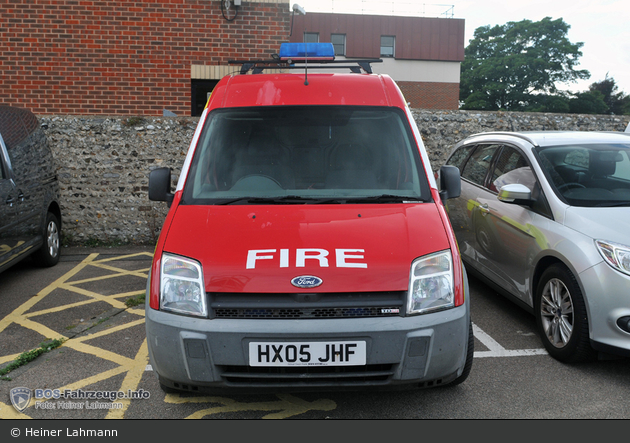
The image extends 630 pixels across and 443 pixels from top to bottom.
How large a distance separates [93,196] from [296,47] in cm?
428

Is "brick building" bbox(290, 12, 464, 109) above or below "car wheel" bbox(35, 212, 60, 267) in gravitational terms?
above

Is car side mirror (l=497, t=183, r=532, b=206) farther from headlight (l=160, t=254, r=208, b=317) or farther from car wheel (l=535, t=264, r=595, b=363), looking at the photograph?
headlight (l=160, t=254, r=208, b=317)

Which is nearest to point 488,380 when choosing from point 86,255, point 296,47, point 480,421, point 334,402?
point 480,421

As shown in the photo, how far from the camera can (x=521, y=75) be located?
53.1 metres

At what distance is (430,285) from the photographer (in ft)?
9.41

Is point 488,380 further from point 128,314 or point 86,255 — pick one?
point 86,255

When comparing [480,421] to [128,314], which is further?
[128,314]

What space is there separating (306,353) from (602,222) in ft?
7.93

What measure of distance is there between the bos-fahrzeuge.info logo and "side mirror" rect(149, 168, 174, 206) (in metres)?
1.28

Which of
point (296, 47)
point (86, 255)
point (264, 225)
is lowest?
point (86, 255)

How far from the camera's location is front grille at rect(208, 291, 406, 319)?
9.07ft

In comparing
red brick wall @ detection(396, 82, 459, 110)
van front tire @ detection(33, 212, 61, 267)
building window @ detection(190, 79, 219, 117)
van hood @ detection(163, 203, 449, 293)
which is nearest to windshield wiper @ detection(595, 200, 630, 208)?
van hood @ detection(163, 203, 449, 293)

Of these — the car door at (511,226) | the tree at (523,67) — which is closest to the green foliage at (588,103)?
the tree at (523,67)

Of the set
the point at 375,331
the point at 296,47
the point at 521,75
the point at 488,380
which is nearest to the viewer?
the point at 375,331
